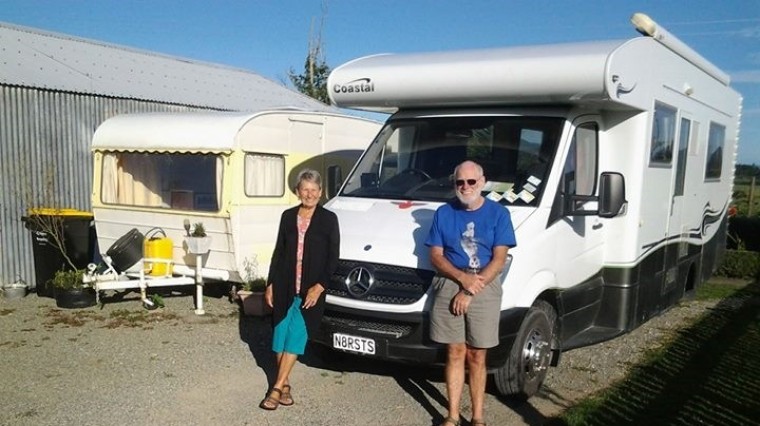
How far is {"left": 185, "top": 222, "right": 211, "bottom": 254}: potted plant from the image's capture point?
8336mm

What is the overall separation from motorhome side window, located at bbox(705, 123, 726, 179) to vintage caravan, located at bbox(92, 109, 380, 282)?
15.3 ft

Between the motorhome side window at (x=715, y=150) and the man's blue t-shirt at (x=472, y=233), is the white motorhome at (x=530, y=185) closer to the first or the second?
the man's blue t-shirt at (x=472, y=233)

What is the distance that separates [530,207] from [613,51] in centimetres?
139

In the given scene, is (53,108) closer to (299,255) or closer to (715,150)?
(299,255)

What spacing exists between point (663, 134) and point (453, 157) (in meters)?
2.20

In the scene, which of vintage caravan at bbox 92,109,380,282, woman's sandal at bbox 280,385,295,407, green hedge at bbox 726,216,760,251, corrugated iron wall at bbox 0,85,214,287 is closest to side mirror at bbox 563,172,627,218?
Result: woman's sandal at bbox 280,385,295,407

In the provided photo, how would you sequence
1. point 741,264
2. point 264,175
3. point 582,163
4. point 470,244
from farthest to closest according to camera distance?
point 741,264, point 264,175, point 582,163, point 470,244

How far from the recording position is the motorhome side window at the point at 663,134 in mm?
6371

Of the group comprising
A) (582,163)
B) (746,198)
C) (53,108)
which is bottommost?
(746,198)

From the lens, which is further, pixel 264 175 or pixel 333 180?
pixel 264 175

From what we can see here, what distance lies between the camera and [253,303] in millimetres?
8250

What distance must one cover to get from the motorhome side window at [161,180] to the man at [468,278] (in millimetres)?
4852

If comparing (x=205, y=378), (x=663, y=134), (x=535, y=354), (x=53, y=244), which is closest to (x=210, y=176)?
(x=53, y=244)

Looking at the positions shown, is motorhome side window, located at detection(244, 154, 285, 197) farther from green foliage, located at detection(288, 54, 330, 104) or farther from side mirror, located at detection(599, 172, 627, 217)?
green foliage, located at detection(288, 54, 330, 104)
